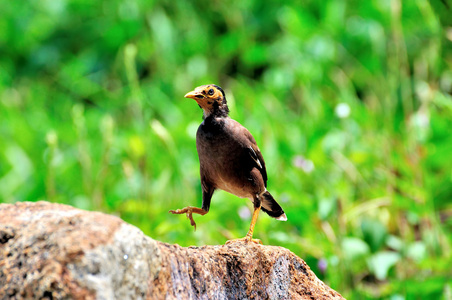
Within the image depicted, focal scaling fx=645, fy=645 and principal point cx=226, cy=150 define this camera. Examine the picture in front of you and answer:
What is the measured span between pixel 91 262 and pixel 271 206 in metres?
1.60

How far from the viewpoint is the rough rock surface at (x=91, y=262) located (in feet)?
5.78

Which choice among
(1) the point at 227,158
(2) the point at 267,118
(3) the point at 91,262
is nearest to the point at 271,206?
(1) the point at 227,158

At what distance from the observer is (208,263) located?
90.8 inches

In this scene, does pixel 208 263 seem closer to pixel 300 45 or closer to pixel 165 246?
pixel 165 246

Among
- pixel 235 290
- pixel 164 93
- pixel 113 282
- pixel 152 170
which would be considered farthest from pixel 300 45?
pixel 113 282

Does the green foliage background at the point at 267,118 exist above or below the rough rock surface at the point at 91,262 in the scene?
above

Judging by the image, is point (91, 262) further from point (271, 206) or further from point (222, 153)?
point (271, 206)

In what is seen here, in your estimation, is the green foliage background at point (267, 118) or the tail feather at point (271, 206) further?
the green foliage background at point (267, 118)

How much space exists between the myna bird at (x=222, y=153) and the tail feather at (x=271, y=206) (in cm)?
14

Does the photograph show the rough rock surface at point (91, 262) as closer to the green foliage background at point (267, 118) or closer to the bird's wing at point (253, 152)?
the bird's wing at point (253, 152)

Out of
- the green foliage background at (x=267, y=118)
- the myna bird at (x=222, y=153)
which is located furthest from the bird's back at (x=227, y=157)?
the green foliage background at (x=267, y=118)

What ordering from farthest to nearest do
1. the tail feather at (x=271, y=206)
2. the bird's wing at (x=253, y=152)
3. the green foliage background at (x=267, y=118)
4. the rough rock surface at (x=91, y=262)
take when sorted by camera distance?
Result: the green foliage background at (x=267, y=118) < the tail feather at (x=271, y=206) < the bird's wing at (x=253, y=152) < the rough rock surface at (x=91, y=262)

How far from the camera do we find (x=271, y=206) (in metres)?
3.25

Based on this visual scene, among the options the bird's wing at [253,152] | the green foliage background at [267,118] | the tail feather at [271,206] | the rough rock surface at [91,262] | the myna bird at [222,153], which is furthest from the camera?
the green foliage background at [267,118]
